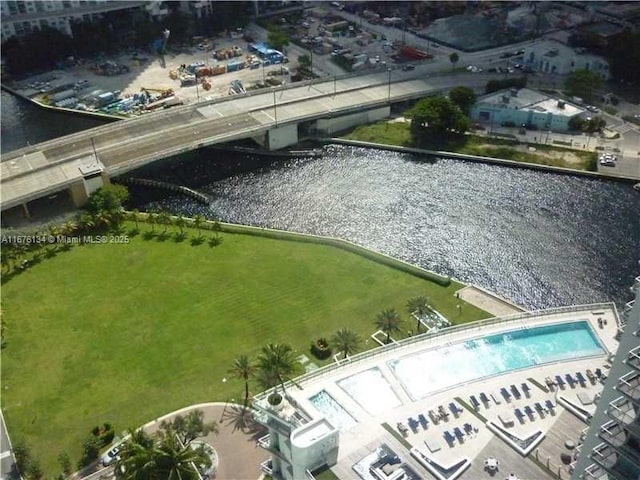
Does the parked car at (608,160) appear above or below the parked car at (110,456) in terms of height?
above

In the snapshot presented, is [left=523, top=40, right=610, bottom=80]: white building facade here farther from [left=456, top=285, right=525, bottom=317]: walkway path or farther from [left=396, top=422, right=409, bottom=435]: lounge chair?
[left=396, top=422, right=409, bottom=435]: lounge chair

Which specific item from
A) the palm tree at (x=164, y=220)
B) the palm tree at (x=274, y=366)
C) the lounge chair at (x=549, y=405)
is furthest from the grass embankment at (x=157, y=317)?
the lounge chair at (x=549, y=405)

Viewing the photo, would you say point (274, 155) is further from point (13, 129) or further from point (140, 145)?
point (13, 129)

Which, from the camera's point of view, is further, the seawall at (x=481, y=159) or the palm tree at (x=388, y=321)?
the seawall at (x=481, y=159)

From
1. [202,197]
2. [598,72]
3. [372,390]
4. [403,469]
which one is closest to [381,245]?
[202,197]

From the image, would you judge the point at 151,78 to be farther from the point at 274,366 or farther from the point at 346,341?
the point at 274,366

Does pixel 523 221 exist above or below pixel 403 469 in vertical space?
below

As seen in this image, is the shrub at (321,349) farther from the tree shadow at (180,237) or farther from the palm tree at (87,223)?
the palm tree at (87,223)
